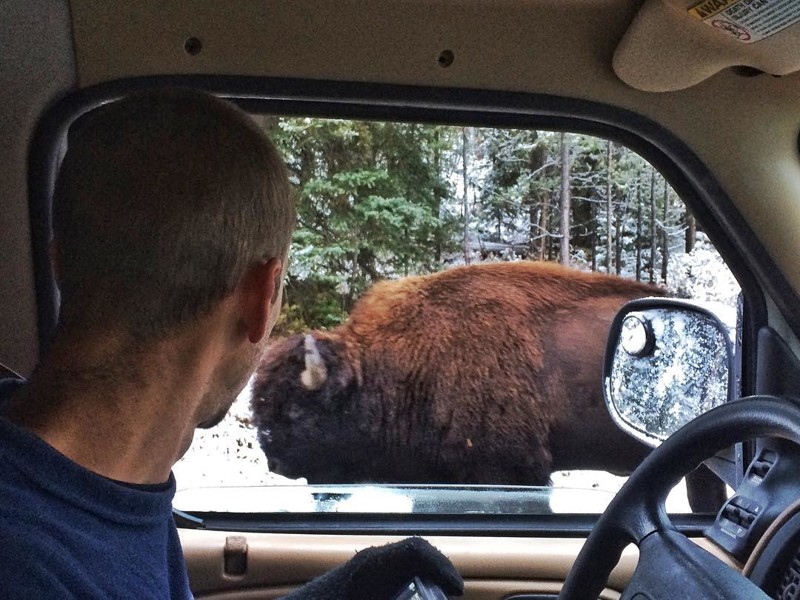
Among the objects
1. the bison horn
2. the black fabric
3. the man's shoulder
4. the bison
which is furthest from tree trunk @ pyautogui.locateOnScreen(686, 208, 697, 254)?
the man's shoulder

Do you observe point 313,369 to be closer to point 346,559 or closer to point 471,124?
point 346,559

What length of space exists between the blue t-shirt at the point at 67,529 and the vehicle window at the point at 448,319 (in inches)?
42.3

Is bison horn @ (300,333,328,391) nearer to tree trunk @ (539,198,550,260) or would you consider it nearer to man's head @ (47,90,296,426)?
tree trunk @ (539,198,550,260)

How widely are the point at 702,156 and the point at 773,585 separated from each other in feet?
2.95

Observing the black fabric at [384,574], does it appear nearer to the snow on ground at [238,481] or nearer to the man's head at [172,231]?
the man's head at [172,231]

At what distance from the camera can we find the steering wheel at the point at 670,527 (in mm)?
1142

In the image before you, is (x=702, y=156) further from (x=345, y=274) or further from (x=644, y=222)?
(x=345, y=274)

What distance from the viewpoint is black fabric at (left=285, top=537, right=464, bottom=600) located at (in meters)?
1.29

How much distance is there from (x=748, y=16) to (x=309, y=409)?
1901mm

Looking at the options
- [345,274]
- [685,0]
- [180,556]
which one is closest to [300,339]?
[345,274]

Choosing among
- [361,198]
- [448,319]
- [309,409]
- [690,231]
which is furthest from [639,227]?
[309,409]

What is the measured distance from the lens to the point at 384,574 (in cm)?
129

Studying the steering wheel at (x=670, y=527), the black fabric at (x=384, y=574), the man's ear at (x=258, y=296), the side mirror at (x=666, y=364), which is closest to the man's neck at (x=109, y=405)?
the man's ear at (x=258, y=296)

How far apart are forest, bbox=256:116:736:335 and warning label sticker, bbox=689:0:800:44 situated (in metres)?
0.45
